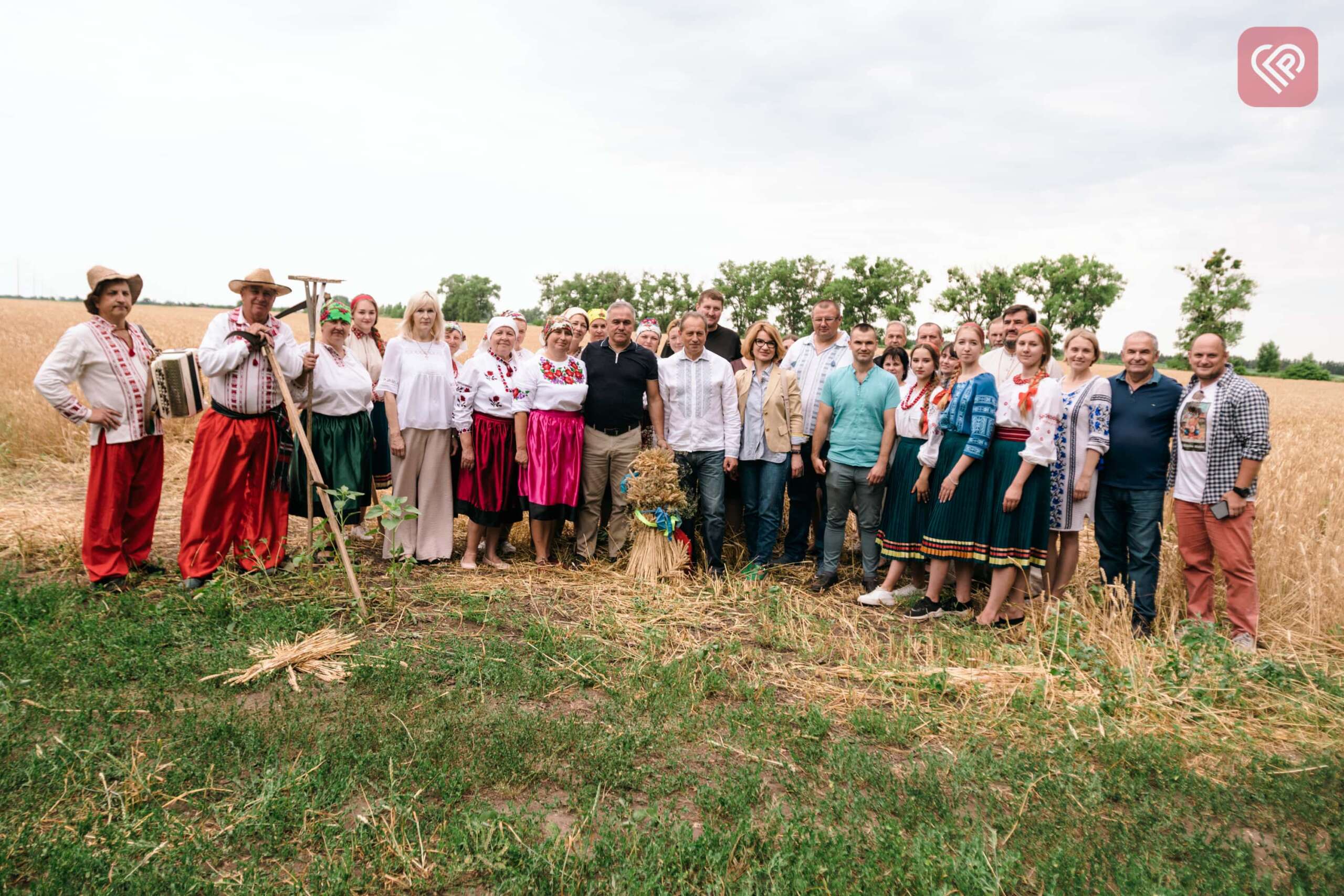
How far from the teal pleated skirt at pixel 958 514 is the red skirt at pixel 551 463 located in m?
2.71

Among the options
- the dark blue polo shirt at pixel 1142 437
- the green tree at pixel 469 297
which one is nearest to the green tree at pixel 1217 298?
the dark blue polo shirt at pixel 1142 437

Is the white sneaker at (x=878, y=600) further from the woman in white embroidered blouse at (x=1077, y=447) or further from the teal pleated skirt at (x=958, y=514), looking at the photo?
the woman in white embroidered blouse at (x=1077, y=447)

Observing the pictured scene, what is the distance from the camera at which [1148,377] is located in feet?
17.9

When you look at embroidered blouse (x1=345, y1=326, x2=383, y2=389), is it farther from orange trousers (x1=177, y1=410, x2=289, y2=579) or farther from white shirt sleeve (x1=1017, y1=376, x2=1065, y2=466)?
white shirt sleeve (x1=1017, y1=376, x2=1065, y2=466)

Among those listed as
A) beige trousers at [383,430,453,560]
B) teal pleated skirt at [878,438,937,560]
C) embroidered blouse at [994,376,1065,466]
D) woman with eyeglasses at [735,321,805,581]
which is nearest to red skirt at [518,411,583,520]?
beige trousers at [383,430,453,560]

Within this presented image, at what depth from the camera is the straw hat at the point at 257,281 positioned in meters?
5.44

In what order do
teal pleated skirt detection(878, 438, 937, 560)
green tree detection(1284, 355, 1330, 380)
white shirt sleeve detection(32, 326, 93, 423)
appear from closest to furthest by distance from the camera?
white shirt sleeve detection(32, 326, 93, 423) → teal pleated skirt detection(878, 438, 937, 560) → green tree detection(1284, 355, 1330, 380)

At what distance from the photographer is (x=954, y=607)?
591 cm

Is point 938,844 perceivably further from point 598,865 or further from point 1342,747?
point 1342,747

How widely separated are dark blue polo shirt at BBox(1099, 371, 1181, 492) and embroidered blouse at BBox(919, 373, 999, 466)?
82 cm

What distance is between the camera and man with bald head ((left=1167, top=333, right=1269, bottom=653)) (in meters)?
4.98

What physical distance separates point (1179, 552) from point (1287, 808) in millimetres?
2756

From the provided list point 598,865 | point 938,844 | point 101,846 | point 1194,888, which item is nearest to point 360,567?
point 101,846

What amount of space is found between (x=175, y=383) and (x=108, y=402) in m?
0.44
